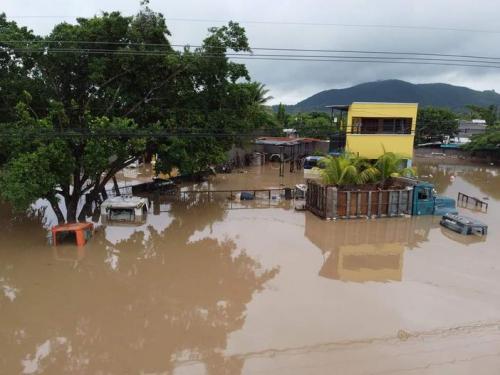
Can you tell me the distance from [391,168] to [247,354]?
15016mm

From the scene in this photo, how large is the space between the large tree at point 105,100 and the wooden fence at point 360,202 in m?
5.45

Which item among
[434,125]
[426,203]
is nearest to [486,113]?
[434,125]

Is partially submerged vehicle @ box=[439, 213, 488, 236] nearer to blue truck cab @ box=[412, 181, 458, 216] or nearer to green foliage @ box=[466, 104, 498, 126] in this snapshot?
blue truck cab @ box=[412, 181, 458, 216]

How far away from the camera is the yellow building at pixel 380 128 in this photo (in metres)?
26.4

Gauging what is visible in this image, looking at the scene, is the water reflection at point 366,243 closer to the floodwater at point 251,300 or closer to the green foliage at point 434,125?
the floodwater at point 251,300

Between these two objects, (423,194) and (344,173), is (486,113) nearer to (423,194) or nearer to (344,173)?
(423,194)

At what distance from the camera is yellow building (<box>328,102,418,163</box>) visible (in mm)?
26438

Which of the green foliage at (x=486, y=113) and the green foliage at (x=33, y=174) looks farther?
the green foliage at (x=486, y=113)

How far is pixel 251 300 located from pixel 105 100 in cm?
1146

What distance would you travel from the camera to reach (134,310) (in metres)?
10.5

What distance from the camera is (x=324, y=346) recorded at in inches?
345

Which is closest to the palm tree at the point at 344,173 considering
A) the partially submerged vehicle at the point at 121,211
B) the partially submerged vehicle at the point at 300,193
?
the partially submerged vehicle at the point at 300,193

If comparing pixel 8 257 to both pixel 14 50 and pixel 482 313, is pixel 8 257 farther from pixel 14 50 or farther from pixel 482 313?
pixel 482 313

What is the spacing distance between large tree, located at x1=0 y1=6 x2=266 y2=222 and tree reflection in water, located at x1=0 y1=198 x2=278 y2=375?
3.65 meters
